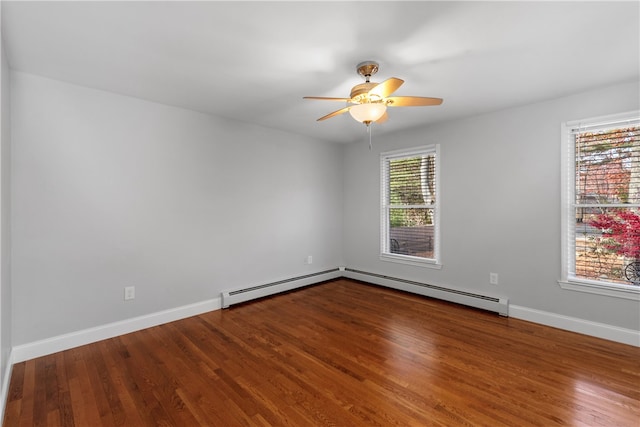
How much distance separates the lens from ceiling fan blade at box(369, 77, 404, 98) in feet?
6.47

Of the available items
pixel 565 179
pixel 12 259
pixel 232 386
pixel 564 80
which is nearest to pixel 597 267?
pixel 565 179

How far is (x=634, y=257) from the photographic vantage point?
2.68 m

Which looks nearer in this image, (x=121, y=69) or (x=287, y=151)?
(x=121, y=69)

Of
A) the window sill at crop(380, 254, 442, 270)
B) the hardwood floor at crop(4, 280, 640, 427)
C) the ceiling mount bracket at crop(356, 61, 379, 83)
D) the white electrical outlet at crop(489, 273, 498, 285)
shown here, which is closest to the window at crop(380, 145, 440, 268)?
the window sill at crop(380, 254, 442, 270)

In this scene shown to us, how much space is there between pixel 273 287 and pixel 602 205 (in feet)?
12.1

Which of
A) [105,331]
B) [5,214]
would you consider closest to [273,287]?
[105,331]

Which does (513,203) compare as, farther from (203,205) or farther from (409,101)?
(203,205)

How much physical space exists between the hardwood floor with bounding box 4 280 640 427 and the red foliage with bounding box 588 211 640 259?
866 millimetres

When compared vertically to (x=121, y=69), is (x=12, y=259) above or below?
below

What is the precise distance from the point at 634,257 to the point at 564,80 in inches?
67.8

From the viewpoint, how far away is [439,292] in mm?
3807

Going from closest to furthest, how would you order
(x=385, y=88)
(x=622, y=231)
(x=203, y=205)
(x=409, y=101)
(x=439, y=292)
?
(x=385, y=88), (x=409, y=101), (x=622, y=231), (x=203, y=205), (x=439, y=292)

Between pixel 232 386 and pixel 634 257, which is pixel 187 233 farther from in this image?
pixel 634 257

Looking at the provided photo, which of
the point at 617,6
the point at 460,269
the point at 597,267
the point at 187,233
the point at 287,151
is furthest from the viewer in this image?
the point at 287,151
